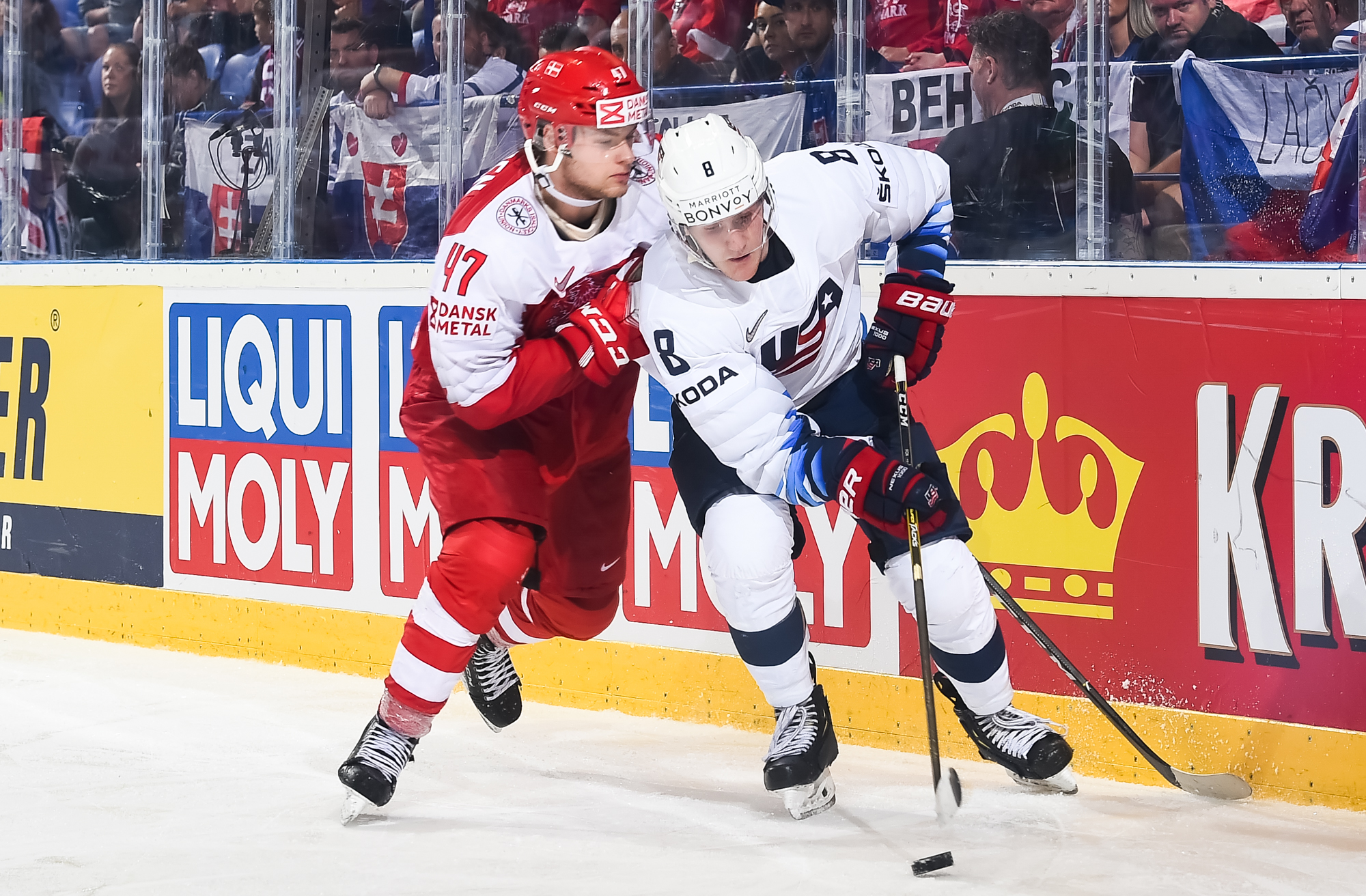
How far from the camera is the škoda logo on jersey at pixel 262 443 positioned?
447 centimetres

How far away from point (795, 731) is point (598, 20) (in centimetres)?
210

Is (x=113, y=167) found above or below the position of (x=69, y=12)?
below

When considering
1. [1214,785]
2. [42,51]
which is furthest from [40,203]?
[1214,785]

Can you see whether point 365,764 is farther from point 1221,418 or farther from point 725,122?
point 1221,418

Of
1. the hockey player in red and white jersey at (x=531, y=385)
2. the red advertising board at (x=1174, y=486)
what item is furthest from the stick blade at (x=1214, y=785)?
the hockey player in red and white jersey at (x=531, y=385)

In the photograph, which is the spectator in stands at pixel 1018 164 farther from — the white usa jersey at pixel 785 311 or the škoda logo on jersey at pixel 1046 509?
the white usa jersey at pixel 785 311

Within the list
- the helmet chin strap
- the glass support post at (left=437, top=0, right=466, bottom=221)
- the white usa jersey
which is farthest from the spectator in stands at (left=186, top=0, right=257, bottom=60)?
the white usa jersey

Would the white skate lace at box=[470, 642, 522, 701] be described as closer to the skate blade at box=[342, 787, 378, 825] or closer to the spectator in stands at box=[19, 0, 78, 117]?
the skate blade at box=[342, 787, 378, 825]

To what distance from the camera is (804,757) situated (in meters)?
2.95

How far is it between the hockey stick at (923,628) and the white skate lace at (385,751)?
990mm

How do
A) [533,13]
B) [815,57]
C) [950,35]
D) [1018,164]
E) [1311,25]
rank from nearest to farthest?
[1311,25] → [1018,164] → [950,35] → [815,57] → [533,13]

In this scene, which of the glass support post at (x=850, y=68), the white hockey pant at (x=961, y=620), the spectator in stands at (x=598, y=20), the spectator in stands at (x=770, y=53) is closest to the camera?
the white hockey pant at (x=961, y=620)

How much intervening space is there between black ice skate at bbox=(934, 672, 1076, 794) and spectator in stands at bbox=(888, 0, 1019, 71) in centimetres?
151

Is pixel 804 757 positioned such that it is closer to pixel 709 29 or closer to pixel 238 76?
pixel 709 29
